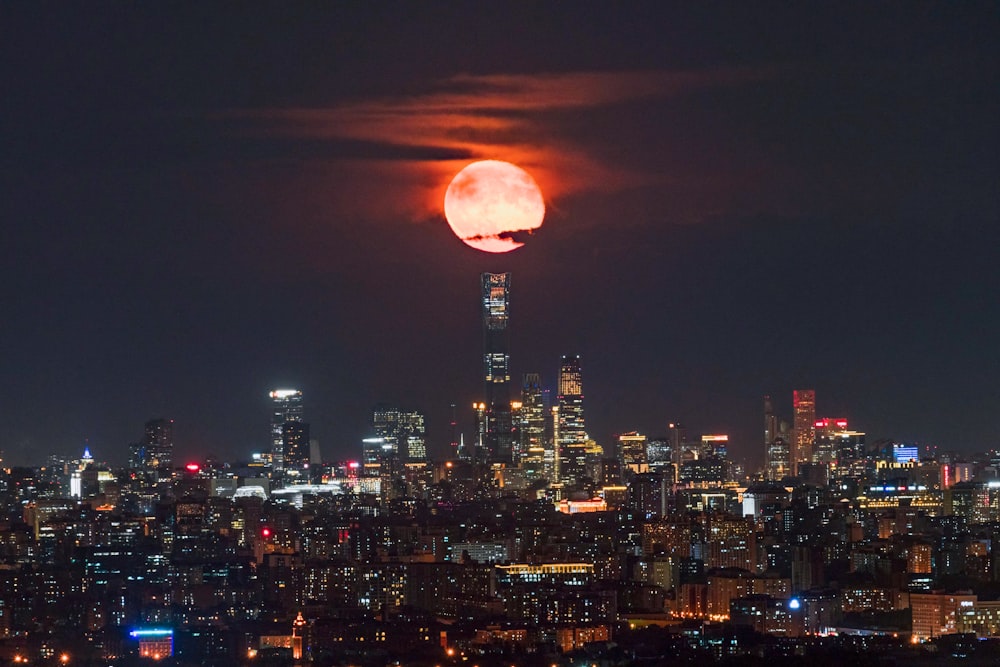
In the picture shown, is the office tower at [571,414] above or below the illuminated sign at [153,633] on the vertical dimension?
above

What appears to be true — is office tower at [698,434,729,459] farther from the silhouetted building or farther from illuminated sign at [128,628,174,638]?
illuminated sign at [128,628,174,638]

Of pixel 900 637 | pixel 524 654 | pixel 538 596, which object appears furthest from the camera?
pixel 538 596

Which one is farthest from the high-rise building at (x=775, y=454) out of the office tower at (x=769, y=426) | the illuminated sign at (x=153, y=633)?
the illuminated sign at (x=153, y=633)

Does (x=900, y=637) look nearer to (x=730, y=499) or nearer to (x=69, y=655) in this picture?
(x=69, y=655)

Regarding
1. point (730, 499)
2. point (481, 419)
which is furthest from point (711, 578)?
point (481, 419)

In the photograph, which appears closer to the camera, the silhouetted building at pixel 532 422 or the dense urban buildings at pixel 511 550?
the dense urban buildings at pixel 511 550

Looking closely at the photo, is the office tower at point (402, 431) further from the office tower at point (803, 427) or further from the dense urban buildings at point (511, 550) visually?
the office tower at point (803, 427)

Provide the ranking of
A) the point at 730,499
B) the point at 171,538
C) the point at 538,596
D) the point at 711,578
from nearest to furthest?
the point at 538,596, the point at 711,578, the point at 171,538, the point at 730,499
